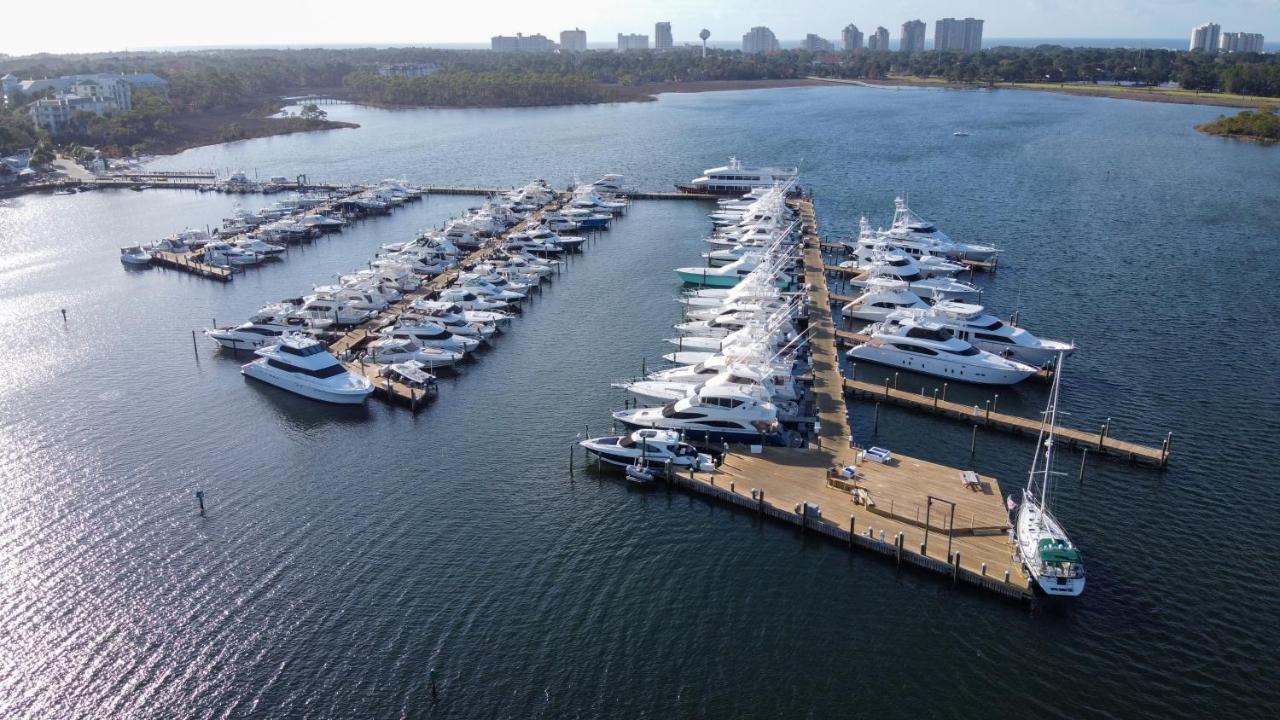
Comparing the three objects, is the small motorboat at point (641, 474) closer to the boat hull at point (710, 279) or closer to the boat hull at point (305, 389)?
the boat hull at point (305, 389)

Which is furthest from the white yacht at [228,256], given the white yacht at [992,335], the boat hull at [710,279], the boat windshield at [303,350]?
the white yacht at [992,335]

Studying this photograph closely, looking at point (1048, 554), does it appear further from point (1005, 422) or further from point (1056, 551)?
point (1005, 422)

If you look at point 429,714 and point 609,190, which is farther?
point 609,190

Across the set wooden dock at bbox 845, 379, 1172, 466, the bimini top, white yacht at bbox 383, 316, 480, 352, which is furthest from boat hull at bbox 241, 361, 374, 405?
the bimini top

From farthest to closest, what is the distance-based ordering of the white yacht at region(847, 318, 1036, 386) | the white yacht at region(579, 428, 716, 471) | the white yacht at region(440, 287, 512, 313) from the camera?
the white yacht at region(440, 287, 512, 313) → the white yacht at region(847, 318, 1036, 386) → the white yacht at region(579, 428, 716, 471)

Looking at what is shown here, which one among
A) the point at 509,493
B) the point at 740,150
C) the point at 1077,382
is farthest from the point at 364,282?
the point at 740,150

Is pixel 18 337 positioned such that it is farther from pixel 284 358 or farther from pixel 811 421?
pixel 811 421

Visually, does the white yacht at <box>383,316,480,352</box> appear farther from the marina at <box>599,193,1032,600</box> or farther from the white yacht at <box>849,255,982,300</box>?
the white yacht at <box>849,255,982,300</box>
